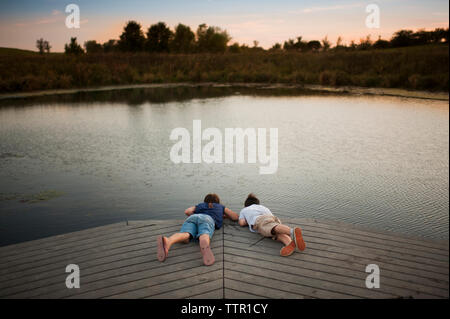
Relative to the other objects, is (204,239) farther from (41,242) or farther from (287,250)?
(41,242)

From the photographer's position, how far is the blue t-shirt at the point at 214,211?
12.8 feet

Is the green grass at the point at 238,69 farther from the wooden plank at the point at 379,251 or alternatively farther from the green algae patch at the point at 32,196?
the wooden plank at the point at 379,251

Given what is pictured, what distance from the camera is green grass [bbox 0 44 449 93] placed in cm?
2003

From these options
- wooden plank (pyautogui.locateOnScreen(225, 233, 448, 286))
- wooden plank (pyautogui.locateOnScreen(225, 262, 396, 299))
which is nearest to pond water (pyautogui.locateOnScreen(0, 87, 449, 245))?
wooden plank (pyautogui.locateOnScreen(225, 233, 448, 286))

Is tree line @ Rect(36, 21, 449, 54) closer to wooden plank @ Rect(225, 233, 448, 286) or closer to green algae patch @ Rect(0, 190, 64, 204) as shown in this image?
green algae patch @ Rect(0, 190, 64, 204)

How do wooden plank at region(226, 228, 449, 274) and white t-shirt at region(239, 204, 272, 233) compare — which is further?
white t-shirt at region(239, 204, 272, 233)

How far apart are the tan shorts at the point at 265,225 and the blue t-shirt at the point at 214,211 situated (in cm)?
43

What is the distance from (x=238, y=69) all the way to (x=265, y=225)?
86.2 feet

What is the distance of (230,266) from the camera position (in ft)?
10.2

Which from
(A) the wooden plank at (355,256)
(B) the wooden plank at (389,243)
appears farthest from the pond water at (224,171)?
(A) the wooden plank at (355,256)

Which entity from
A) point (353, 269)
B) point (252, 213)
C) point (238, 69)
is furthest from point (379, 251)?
point (238, 69)

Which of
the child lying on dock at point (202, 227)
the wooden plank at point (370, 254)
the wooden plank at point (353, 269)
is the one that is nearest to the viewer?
the wooden plank at point (353, 269)

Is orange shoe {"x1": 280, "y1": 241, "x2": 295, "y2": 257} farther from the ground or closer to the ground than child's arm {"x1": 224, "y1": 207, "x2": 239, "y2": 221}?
closer to the ground

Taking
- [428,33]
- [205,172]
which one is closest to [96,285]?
[205,172]
